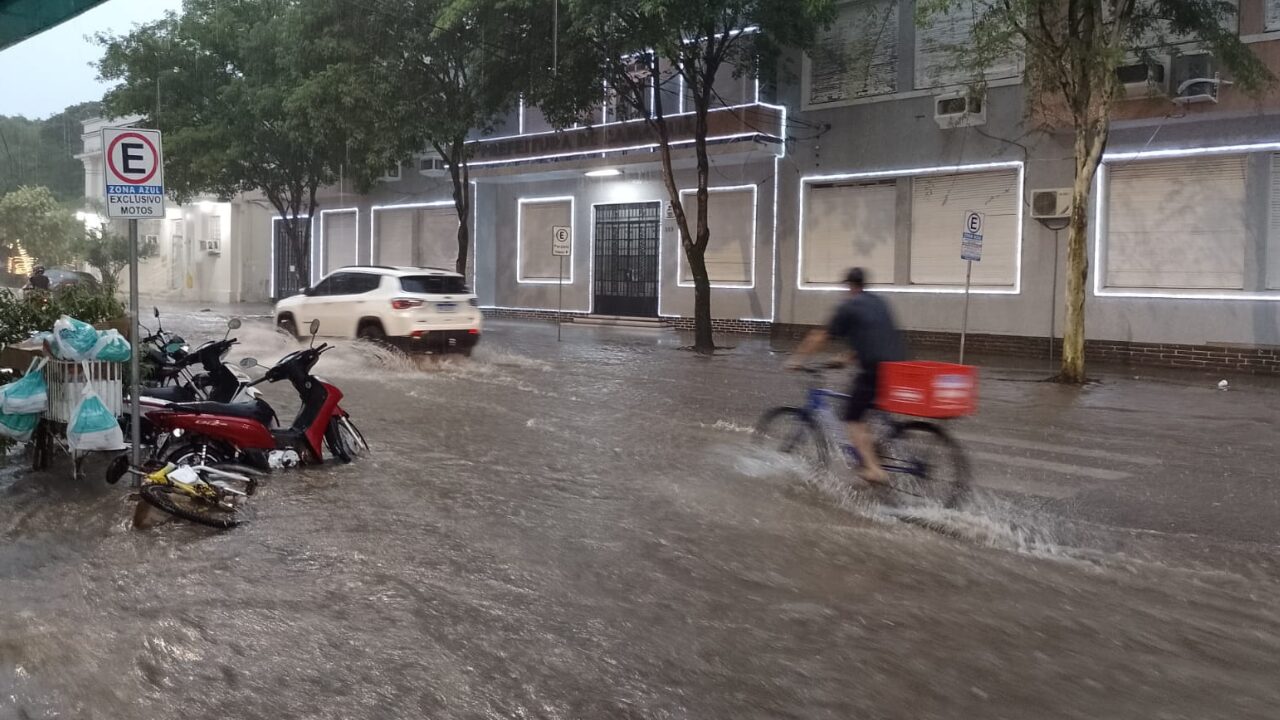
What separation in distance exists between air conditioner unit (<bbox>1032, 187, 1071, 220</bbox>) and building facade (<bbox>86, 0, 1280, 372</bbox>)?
315 millimetres

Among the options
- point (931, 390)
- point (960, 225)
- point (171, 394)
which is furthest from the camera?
point (960, 225)

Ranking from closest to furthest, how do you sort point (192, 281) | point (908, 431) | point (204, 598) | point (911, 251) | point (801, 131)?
point (204, 598) → point (908, 431) → point (911, 251) → point (801, 131) → point (192, 281)

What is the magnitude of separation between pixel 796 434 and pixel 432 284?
35.4 feet

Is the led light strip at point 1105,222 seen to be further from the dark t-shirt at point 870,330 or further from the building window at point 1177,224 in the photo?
the dark t-shirt at point 870,330

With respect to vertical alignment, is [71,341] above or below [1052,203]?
below

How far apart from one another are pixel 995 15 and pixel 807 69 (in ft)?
28.0

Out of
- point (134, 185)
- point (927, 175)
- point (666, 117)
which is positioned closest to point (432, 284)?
point (134, 185)

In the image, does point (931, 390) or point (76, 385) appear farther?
point (76, 385)

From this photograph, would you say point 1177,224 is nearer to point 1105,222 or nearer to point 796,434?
point 1105,222

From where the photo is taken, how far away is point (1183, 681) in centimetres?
437

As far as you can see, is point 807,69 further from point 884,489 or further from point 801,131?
point 884,489

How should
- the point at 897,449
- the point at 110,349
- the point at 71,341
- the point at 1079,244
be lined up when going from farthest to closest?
the point at 1079,244, the point at 110,349, the point at 71,341, the point at 897,449

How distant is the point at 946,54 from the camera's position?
73.4 feet

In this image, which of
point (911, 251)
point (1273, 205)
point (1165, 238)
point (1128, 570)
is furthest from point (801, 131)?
point (1128, 570)
